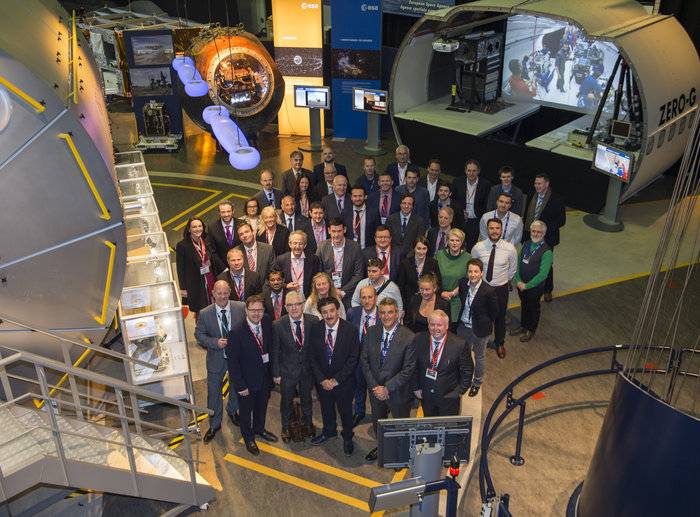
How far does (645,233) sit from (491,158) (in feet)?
11.3

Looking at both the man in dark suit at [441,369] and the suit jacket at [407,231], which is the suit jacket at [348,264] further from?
the man in dark suit at [441,369]

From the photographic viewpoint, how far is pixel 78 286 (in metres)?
6.50

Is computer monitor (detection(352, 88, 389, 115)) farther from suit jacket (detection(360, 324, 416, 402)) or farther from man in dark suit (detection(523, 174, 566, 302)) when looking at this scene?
suit jacket (detection(360, 324, 416, 402))

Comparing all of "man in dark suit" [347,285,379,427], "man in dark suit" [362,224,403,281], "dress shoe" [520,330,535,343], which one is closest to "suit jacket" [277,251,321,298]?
"man in dark suit" [362,224,403,281]

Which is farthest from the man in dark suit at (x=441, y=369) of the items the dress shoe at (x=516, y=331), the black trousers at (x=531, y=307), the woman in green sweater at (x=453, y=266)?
the dress shoe at (x=516, y=331)

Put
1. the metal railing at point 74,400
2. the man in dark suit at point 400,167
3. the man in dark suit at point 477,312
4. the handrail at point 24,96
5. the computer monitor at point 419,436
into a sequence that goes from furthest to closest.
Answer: the man in dark suit at point 400,167, the man in dark suit at point 477,312, the computer monitor at point 419,436, the handrail at point 24,96, the metal railing at point 74,400

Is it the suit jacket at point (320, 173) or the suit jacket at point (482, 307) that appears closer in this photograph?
the suit jacket at point (482, 307)

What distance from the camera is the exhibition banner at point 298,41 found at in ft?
55.6

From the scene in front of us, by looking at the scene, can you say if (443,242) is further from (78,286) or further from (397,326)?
(78,286)

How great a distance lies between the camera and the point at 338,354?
752cm

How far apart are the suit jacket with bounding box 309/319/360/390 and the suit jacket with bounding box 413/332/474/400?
660 mm

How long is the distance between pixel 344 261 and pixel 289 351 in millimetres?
1925

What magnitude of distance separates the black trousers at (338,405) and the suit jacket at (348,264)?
5.49 ft

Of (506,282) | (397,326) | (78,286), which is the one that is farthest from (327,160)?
(78,286)
